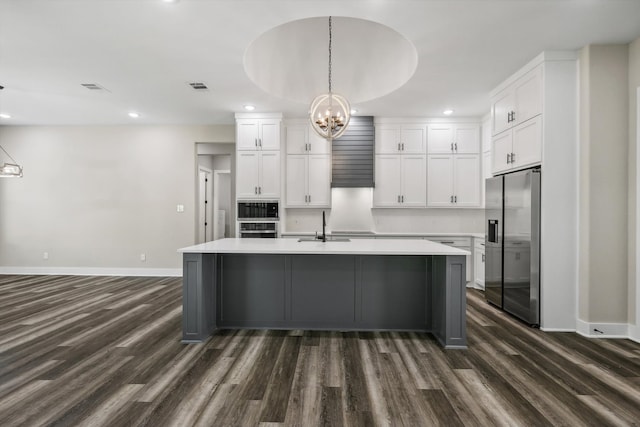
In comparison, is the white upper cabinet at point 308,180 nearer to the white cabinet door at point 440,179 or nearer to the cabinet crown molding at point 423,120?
the cabinet crown molding at point 423,120

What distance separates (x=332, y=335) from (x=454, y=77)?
3.28 m

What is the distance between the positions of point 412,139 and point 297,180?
2.08m

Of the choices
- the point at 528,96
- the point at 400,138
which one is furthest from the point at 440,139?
the point at 528,96

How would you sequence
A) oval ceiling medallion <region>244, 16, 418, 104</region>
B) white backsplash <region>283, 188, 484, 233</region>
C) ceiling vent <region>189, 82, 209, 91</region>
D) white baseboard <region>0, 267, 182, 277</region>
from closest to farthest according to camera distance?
oval ceiling medallion <region>244, 16, 418, 104</region>
ceiling vent <region>189, 82, 209, 91</region>
white backsplash <region>283, 188, 484, 233</region>
white baseboard <region>0, 267, 182, 277</region>

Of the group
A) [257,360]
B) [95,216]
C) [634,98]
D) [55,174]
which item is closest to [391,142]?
[634,98]

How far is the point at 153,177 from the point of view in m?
6.36

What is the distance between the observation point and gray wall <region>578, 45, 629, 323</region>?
328cm

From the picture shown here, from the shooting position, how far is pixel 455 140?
18.7 feet

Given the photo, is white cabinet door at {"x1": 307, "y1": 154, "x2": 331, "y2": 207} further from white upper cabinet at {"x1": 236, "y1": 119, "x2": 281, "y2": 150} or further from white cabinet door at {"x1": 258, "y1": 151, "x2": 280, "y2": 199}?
white upper cabinet at {"x1": 236, "y1": 119, "x2": 281, "y2": 150}

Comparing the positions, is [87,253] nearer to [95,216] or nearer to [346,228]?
[95,216]

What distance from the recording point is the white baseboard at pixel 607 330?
10.7ft

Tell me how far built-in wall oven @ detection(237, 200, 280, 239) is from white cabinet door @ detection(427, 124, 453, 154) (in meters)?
2.80

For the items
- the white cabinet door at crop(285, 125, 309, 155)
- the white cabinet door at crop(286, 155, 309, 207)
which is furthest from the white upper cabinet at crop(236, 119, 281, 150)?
the white cabinet door at crop(286, 155, 309, 207)

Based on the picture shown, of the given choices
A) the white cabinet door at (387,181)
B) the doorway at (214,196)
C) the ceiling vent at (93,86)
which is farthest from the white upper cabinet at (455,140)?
the ceiling vent at (93,86)
